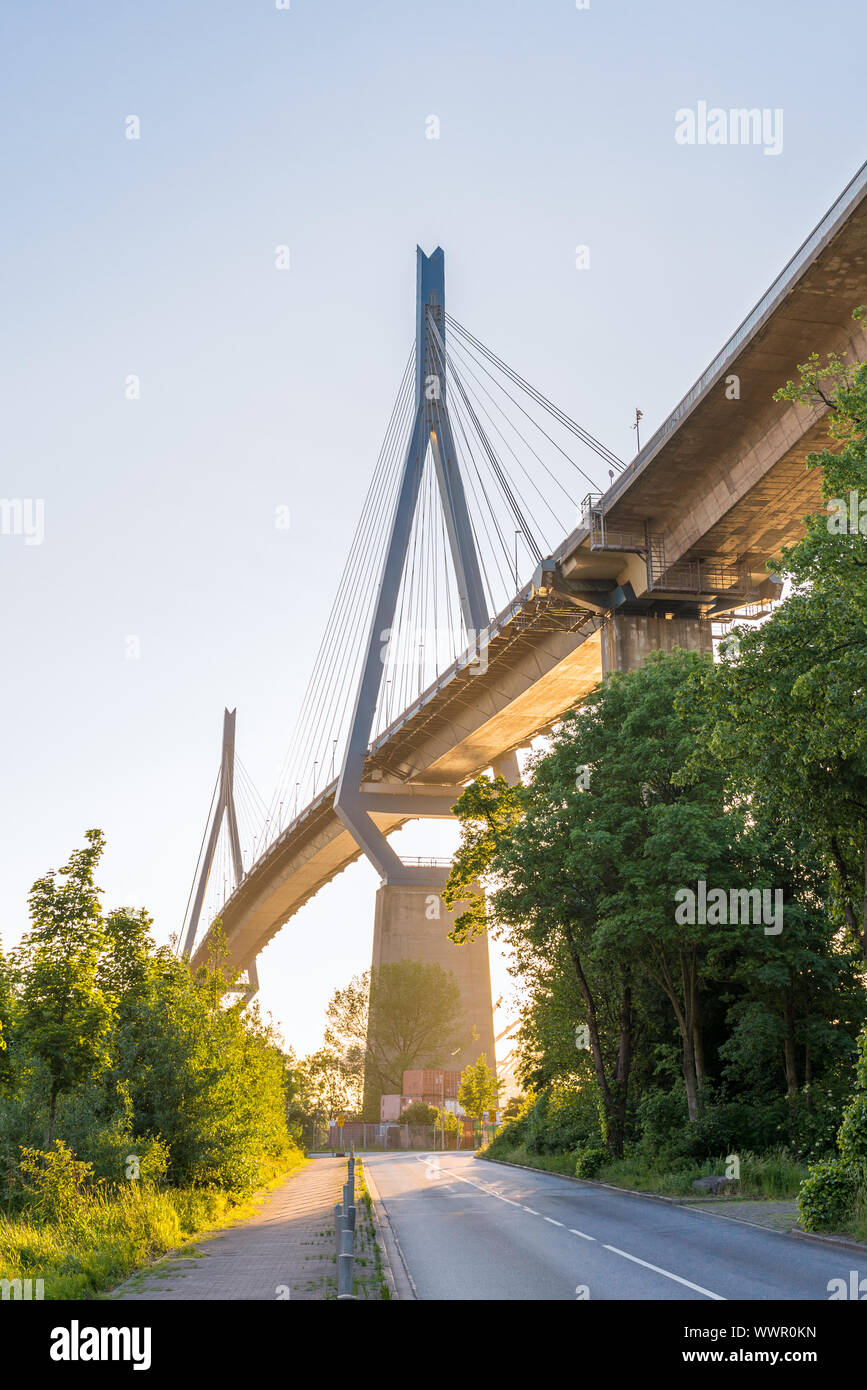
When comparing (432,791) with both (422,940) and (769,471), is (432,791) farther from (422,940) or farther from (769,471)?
(769,471)

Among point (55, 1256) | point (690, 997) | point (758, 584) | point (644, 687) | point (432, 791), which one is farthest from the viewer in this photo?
point (432, 791)

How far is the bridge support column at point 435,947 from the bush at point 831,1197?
50319 mm

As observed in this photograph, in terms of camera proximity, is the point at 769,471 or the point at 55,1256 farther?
the point at 769,471

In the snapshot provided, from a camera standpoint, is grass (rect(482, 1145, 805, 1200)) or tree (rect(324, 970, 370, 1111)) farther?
tree (rect(324, 970, 370, 1111))

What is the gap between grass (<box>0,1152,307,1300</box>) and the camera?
448 inches

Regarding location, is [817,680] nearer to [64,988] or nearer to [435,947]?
[64,988]

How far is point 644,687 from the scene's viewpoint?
27672mm

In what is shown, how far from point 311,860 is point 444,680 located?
24959 mm

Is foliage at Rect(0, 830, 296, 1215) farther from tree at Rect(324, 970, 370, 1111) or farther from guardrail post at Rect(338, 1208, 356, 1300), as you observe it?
tree at Rect(324, 970, 370, 1111)

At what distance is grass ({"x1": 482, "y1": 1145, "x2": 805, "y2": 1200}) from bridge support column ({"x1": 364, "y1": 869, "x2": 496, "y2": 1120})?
125ft

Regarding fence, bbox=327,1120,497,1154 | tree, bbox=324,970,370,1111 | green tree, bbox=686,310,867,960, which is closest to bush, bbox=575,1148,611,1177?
green tree, bbox=686,310,867,960

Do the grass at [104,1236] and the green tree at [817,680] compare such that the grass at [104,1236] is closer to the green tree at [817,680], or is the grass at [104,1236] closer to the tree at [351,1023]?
the green tree at [817,680]
